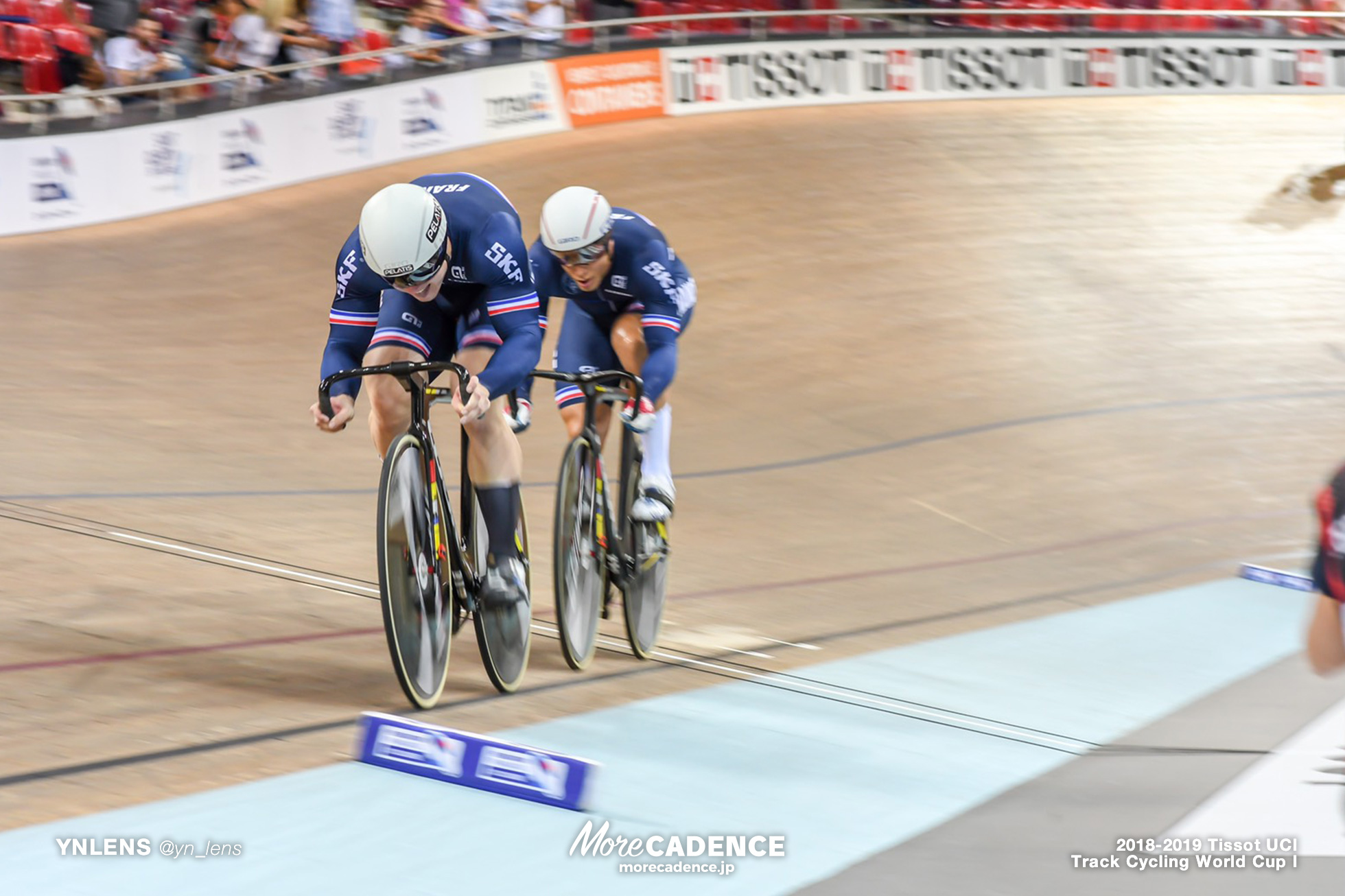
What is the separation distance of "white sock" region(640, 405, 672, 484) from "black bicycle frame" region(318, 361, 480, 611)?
716mm

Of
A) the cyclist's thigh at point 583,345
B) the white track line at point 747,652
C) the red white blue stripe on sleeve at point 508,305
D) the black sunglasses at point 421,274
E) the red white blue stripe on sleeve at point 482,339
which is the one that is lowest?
the white track line at point 747,652

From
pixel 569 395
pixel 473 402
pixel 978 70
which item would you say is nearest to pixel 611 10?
pixel 978 70

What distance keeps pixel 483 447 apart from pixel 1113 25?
598 inches

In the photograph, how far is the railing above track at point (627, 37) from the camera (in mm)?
10281

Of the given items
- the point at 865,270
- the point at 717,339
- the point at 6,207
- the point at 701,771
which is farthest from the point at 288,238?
the point at 701,771

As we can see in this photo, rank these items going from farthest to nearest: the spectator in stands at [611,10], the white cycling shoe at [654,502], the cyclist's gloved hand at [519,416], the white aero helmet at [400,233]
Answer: the spectator in stands at [611,10]
the white cycling shoe at [654,502]
the cyclist's gloved hand at [519,416]
the white aero helmet at [400,233]

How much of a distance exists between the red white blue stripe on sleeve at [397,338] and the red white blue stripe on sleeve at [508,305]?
8.4 inches

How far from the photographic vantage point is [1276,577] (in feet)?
17.7

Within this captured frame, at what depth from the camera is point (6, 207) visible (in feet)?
32.5

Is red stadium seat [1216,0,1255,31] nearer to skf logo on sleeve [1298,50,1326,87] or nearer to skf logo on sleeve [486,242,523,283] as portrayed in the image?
skf logo on sleeve [1298,50,1326,87]

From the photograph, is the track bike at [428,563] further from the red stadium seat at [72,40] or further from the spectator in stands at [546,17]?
the spectator in stands at [546,17]

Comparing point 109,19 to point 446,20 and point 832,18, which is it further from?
point 832,18

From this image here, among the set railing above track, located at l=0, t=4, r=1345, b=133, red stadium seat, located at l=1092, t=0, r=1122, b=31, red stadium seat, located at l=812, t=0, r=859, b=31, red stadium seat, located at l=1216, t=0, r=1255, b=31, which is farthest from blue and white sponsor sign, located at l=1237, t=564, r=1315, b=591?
red stadium seat, located at l=1216, t=0, r=1255, b=31

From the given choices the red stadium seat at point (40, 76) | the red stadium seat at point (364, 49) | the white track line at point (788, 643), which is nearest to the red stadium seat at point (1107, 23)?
the red stadium seat at point (364, 49)
